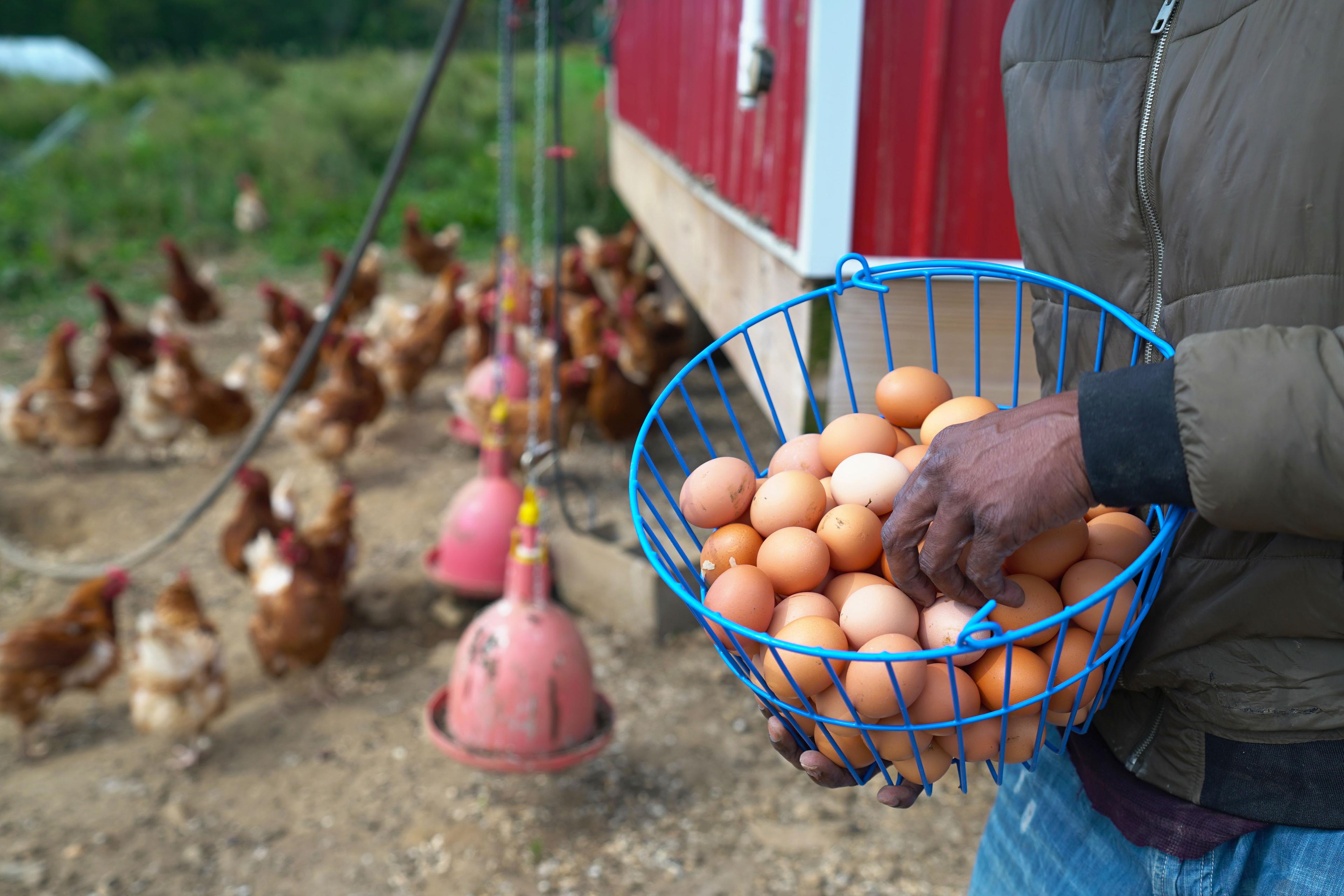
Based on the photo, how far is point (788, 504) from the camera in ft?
4.12

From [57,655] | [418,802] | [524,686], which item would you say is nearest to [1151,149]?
[524,686]

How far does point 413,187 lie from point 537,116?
1160 centimetres

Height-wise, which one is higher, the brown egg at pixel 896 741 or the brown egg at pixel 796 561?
the brown egg at pixel 796 561

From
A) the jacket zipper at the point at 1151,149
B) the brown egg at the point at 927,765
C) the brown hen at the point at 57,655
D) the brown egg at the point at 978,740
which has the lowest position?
the brown hen at the point at 57,655

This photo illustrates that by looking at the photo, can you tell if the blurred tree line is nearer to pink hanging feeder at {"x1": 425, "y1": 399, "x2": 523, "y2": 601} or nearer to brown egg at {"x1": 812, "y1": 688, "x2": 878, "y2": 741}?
pink hanging feeder at {"x1": 425, "y1": 399, "x2": 523, "y2": 601}

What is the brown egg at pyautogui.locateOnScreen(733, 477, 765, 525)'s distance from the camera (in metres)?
1.31

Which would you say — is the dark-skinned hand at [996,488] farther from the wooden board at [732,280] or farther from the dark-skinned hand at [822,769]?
the wooden board at [732,280]

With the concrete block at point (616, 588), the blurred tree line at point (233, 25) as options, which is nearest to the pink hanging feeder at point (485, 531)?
the concrete block at point (616, 588)

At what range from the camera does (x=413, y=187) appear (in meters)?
14.1

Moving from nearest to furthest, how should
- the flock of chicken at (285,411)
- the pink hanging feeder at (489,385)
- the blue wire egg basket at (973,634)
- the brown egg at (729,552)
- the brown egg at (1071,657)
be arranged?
the blue wire egg basket at (973,634), the brown egg at (1071,657), the brown egg at (729,552), the flock of chicken at (285,411), the pink hanging feeder at (489,385)

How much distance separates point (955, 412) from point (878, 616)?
0.31 metres

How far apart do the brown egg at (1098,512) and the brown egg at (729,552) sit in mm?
388

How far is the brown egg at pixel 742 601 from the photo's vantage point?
1.12 meters

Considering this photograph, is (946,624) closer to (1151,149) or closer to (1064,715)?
(1064,715)
